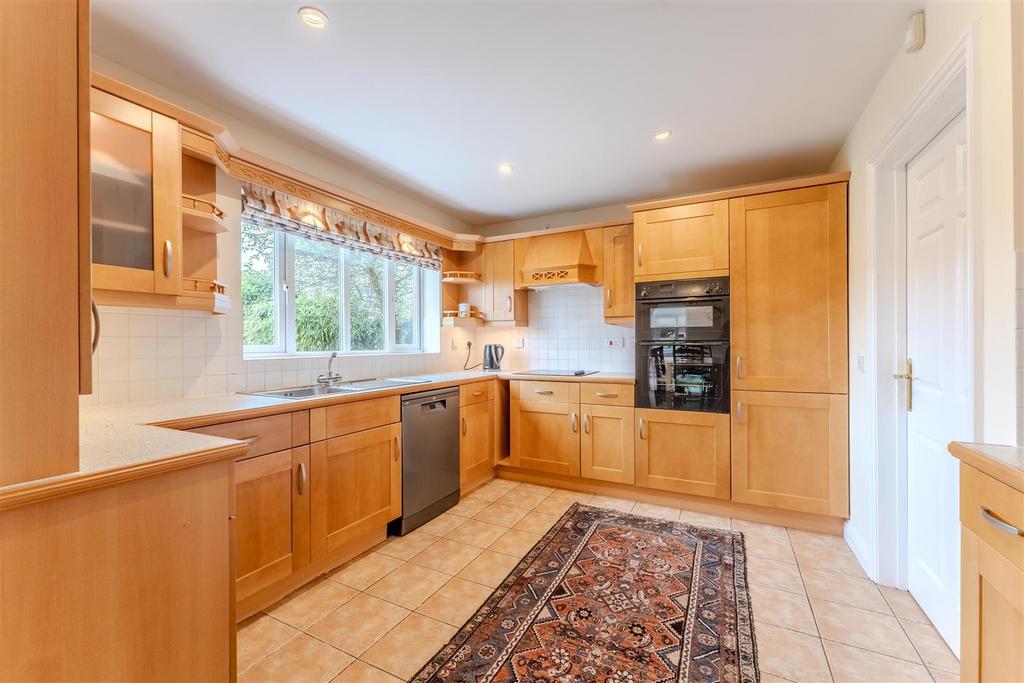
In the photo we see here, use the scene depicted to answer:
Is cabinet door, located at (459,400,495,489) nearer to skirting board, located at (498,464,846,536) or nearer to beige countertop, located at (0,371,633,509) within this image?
skirting board, located at (498,464,846,536)

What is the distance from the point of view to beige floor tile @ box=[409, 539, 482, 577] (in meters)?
2.16

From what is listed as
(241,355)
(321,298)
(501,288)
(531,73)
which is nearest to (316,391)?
(241,355)

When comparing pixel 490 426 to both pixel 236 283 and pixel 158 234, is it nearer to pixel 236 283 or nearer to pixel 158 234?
pixel 236 283

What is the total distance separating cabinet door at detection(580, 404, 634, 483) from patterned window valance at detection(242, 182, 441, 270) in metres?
1.94

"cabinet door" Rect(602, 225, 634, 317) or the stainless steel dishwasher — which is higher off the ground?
"cabinet door" Rect(602, 225, 634, 317)

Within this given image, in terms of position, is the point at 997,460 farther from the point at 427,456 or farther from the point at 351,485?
the point at 427,456

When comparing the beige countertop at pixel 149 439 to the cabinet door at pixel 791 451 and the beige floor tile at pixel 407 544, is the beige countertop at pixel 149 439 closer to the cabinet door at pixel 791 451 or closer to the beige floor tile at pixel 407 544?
the beige floor tile at pixel 407 544

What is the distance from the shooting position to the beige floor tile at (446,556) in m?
2.16

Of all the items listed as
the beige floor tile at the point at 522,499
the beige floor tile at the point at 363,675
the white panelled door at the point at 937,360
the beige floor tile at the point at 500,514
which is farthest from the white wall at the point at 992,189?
the beige floor tile at the point at 522,499

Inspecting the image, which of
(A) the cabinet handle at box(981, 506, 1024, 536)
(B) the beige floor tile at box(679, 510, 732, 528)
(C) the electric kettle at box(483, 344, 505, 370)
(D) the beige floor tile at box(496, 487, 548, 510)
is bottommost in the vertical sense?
(B) the beige floor tile at box(679, 510, 732, 528)

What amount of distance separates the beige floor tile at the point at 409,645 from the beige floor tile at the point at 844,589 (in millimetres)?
1722

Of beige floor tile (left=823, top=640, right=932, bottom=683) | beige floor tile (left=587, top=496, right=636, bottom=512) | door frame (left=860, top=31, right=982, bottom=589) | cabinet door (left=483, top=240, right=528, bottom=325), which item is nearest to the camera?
beige floor tile (left=823, top=640, right=932, bottom=683)

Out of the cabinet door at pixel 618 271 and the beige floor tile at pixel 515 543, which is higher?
the cabinet door at pixel 618 271

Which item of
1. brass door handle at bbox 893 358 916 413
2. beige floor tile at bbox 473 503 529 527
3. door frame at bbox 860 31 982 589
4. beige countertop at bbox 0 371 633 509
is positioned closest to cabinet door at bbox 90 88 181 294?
beige countertop at bbox 0 371 633 509
